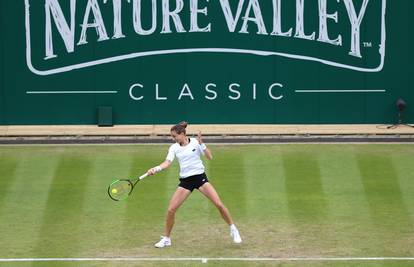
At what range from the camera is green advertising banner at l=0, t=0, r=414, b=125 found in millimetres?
28906

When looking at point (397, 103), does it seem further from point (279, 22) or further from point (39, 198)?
point (39, 198)

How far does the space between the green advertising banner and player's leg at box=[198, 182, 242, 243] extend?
11.5 m

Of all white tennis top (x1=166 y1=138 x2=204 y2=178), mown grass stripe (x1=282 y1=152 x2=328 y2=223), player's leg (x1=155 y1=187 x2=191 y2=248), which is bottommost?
mown grass stripe (x1=282 y1=152 x2=328 y2=223)

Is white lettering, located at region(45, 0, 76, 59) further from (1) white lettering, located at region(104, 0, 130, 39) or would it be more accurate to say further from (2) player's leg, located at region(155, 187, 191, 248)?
(2) player's leg, located at region(155, 187, 191, 248)

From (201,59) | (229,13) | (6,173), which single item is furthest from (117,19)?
(6,173)

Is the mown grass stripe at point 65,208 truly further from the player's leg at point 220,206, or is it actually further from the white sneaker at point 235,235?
the white sneaker at point 235,235

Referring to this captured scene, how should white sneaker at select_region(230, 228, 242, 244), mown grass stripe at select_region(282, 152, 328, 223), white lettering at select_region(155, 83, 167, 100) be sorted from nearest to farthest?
A: white sneaker at select_region(230, 228, 242, 244) < mown grass stripe at select_region(282, 152, 328, 223) < white lettering at select_region(155, 83, 167, 100)

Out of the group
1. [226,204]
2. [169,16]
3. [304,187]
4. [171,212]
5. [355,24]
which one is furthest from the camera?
[355,24]

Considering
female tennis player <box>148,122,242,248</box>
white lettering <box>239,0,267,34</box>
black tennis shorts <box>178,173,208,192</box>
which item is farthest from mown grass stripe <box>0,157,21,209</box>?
white lettering <box>239,0,267,34</box>

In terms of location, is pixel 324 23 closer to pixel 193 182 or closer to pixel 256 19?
pixel 256 19

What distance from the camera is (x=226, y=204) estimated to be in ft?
68.4

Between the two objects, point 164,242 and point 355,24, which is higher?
point 355,24

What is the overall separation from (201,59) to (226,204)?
8.83 metres

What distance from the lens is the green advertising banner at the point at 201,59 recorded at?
94.8 feet
